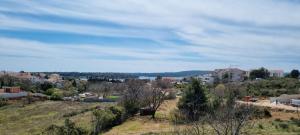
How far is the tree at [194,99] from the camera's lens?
153ft

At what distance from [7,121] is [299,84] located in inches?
2192

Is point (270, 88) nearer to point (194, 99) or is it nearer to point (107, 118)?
point (194, 99)

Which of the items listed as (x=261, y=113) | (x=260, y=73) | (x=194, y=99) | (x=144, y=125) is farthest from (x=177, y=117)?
(x=260, y=73)

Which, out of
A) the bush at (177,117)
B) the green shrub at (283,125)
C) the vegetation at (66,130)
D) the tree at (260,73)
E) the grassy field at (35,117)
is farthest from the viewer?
the tree at (260,73)

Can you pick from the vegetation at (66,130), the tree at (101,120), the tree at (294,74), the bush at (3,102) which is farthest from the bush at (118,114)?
the tree at (294,74)

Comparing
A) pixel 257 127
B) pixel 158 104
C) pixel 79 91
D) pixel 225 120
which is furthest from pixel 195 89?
pixel 79 91

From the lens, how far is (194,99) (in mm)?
47469

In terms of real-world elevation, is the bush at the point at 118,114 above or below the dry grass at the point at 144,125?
above

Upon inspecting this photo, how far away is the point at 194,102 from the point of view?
4688cm

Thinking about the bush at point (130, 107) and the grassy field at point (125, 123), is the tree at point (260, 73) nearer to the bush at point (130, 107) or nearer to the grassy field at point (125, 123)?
the grassy field at point (125, 123)

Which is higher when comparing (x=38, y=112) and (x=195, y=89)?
(x=195, y=89)

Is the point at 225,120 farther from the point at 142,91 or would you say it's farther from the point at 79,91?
the point at 79,91

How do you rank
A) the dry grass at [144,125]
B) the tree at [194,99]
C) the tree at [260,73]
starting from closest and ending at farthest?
the dry grass at [144,125]
the tree at [194,99]
the tree at [260,73]

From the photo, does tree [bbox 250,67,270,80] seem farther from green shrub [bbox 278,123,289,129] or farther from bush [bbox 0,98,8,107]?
green shrub [bbox 278,123,289,129]
